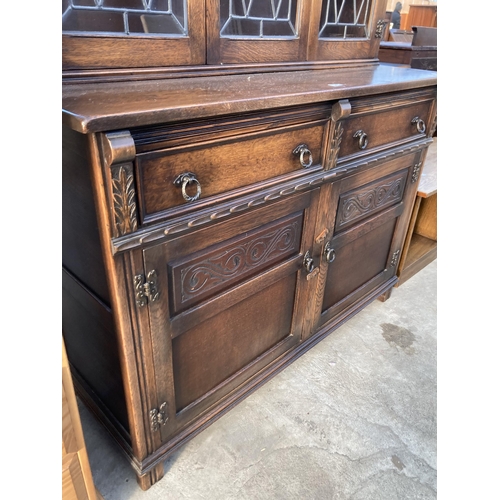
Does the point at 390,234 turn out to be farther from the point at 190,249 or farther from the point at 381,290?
the point at 190,249

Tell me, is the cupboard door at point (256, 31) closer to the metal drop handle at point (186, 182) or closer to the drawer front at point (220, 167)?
the drawer front at point (220, 167)

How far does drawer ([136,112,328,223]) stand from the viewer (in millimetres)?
692

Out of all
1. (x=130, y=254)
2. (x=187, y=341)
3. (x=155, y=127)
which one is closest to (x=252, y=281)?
(x=187, y=341)

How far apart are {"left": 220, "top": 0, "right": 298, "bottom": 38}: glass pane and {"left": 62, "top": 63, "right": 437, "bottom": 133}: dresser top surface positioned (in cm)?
10

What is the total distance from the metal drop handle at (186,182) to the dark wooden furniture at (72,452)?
353 millimetres

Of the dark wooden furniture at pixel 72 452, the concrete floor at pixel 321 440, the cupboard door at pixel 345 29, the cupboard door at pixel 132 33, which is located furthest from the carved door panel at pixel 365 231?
the dark wooden furniture at pixel 72 452

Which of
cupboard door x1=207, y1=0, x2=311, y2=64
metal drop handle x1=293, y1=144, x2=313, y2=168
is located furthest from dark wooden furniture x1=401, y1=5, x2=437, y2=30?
metal drop handle x1=293, y1=144, x2=313, y2=168

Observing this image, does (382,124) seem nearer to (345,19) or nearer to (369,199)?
(369,199)

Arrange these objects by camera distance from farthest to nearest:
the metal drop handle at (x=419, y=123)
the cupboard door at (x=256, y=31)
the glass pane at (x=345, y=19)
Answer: the metal drop handle at (x=419, y=123)
the glass pane at (x=345, y=19)
the cupboard door at (x=256, y=31)

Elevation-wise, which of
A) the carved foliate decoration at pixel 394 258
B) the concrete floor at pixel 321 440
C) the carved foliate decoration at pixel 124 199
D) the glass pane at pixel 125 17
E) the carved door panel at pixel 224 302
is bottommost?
the concrete floor at pixel 321 440

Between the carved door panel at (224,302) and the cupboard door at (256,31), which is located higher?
the cupboard door at (256,31)

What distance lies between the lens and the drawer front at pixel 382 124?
105cm

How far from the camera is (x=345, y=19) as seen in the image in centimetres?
122

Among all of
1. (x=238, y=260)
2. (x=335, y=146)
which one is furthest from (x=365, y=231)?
(x=238, y=260)
